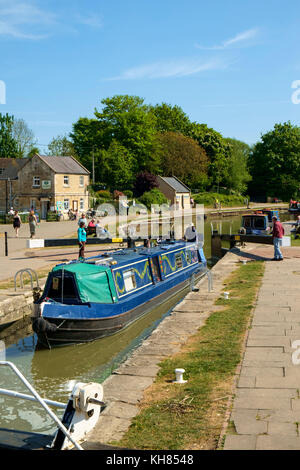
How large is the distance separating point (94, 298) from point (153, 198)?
45012mm

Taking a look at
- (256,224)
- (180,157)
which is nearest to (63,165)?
(180,157)

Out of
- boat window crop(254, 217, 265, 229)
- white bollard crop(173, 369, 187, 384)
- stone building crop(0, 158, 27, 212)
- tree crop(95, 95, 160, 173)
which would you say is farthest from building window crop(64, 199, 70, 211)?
white bollard crop(173, 369, 187, 384)

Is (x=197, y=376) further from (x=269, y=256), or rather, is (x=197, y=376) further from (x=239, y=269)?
(x=269, y=256)

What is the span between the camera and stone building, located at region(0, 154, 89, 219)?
46.7 meters

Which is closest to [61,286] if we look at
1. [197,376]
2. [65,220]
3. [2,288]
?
[2,288]

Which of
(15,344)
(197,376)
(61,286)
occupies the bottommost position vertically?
(15,344)

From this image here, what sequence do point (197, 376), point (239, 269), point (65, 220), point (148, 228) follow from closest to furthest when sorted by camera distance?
1. point (197, 376)
2. point (239, 269)
3. point (148, 228)
4. point (65, 220)

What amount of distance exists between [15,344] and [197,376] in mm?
6768

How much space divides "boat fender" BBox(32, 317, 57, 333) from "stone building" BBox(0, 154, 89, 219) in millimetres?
35361

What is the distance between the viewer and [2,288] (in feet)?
50.3

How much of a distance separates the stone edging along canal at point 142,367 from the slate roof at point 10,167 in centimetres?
3937

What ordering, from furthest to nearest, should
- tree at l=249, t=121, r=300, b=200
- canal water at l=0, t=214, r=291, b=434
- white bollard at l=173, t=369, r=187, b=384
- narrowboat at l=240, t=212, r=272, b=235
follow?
tree at l=249, t=121, r=300, b=200
narrowboat at l=240, t=212, r=272, b=235
canal water at l=0, t=214, r=291, b=434
white bollard at l=173, t=369, r=187, b=384

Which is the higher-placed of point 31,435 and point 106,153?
point 106,153

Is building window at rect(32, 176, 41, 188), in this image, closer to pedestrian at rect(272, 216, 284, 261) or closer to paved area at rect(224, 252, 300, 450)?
pedestrian at rect(272, 216, 284, 261)
